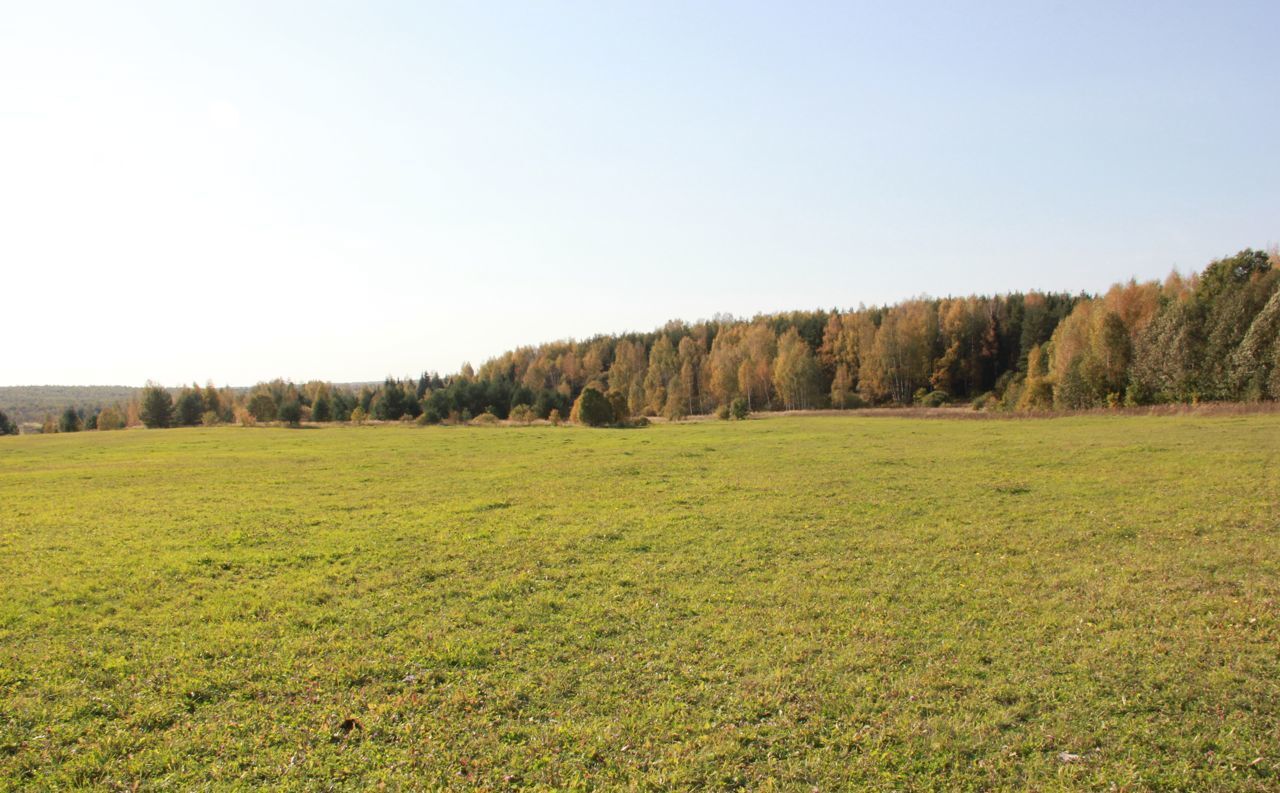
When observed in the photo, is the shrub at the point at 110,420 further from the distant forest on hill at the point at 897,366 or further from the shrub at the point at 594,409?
the shrub at the point at 594,409

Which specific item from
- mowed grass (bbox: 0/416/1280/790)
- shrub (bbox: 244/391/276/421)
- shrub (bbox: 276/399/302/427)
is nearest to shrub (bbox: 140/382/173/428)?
shrub (bbox: 244/391/276/421)

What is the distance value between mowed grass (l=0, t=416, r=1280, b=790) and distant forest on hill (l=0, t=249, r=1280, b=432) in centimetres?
5162

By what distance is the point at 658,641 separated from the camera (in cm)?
973

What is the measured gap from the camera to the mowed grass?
6.71 metres

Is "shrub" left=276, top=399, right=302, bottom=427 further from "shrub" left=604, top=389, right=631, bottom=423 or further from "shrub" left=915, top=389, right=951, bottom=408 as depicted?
"shrub" left=915, top=389, right=951, bottom=408

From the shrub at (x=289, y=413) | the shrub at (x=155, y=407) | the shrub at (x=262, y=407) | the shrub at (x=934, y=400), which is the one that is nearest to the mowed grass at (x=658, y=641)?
the shrub at (x=289, y=413)

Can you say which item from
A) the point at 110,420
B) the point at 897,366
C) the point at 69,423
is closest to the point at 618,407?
the point at 897,366

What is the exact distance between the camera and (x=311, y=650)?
379 inches

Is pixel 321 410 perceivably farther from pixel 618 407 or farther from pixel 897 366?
pixel 897 366

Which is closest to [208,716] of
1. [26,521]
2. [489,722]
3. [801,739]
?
[489,722]

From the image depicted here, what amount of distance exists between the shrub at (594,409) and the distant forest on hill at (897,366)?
45cm

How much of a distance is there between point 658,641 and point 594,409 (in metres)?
59.1

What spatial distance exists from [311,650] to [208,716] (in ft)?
6.41

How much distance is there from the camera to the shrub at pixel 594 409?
6856 cm
